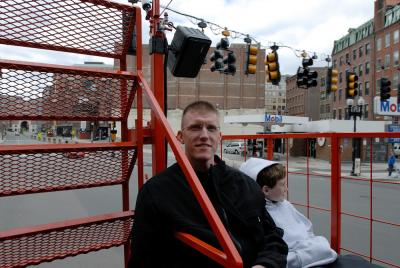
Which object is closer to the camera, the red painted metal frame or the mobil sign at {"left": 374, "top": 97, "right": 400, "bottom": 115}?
the red painted metal frame

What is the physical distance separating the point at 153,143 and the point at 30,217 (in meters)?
6.39

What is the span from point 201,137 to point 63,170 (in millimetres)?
1250

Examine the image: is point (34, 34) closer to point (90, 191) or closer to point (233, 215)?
point (233, 215)

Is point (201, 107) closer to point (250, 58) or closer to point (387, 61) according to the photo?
point (250, 58)

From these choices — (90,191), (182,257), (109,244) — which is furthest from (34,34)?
(90,191)

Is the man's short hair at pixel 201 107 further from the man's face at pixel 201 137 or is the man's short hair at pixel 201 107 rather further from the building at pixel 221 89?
the building at pixel 221 89

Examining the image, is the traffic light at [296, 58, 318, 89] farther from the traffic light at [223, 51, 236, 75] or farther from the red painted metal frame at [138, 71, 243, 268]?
the red painted metal frame at [138, 71, 243, 268]

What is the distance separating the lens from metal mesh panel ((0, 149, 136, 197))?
2.55 metres

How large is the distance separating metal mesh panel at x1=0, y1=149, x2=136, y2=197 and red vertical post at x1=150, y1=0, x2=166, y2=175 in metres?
0.19

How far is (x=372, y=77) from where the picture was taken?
5309 centimetres

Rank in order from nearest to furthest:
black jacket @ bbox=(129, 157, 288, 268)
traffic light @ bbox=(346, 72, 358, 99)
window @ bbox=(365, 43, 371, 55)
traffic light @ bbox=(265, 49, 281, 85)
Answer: black jacket @ bbox=(129, 157, 288, 268)
traffic light @ bbox=(265, 49, 281, 85)
traffic light @ bbox=(346, 72, 358, 99)
window @ bbox=(365, 43, 371, 55)

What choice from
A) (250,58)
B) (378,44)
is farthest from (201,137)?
(378,44)

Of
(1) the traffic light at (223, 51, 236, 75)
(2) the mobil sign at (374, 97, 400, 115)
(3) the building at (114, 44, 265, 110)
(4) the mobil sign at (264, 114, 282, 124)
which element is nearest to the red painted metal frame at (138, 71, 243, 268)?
(1) the traffic light at (223, 51, 236, 75)

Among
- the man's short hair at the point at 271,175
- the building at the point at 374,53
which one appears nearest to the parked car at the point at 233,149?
the man's short hair at the point at 271,175
